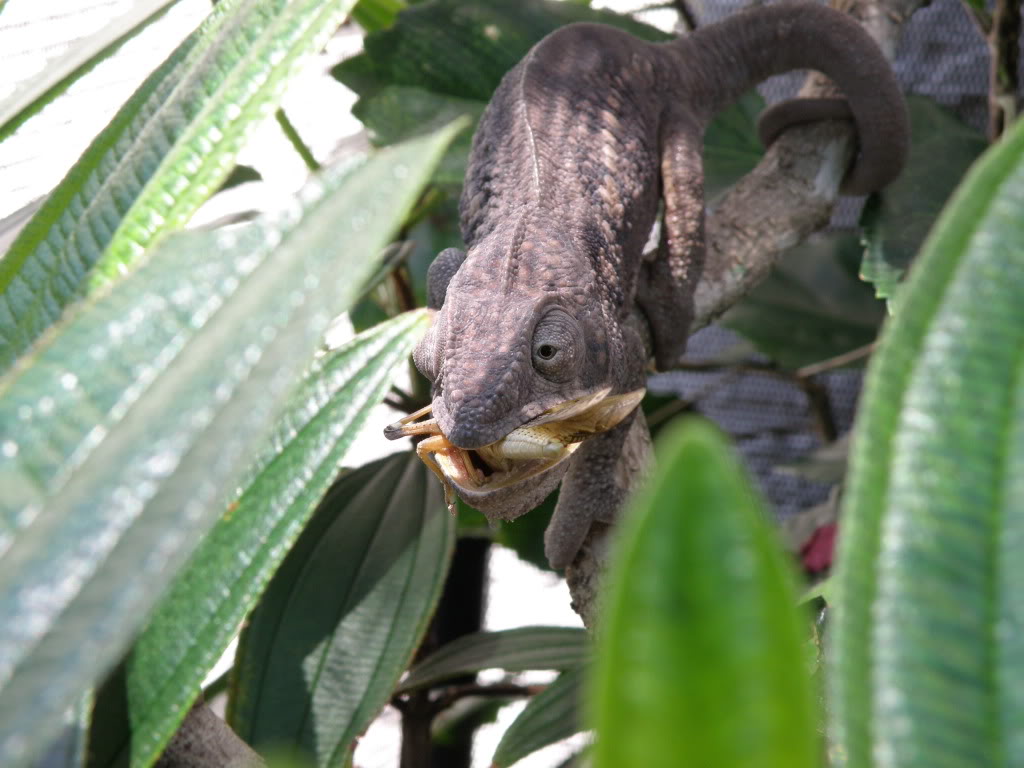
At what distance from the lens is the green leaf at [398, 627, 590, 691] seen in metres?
1.05

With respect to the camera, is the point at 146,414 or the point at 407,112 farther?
the point at 407,112

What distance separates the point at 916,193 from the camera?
124cm

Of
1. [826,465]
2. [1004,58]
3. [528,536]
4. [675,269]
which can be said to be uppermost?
[675,269]

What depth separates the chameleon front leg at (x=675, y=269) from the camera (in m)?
1.01

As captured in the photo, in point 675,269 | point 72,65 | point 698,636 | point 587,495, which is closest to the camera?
point 698,636

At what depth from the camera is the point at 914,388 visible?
0.79 feet

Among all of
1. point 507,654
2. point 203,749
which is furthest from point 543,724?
point 203,749

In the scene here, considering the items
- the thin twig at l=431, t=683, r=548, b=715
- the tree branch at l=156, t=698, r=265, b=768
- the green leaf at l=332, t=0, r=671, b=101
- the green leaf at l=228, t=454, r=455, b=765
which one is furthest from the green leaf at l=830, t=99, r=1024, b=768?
the green leaf at l=332, t=0, r=671, b=101

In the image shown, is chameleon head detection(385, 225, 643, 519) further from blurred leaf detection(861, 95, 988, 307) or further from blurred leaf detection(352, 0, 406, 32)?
blurred leaf detection(352, 0, 406, 32)

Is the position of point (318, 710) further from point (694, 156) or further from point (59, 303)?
point (694, 156)

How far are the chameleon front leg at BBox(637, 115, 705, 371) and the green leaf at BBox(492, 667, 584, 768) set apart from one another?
37cm

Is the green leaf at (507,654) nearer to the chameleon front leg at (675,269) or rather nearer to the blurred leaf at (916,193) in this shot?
the chameleon front leg at (675,269)

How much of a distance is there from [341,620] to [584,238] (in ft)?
1.45

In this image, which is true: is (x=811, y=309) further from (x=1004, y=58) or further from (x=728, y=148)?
(x=1004, y=58)
